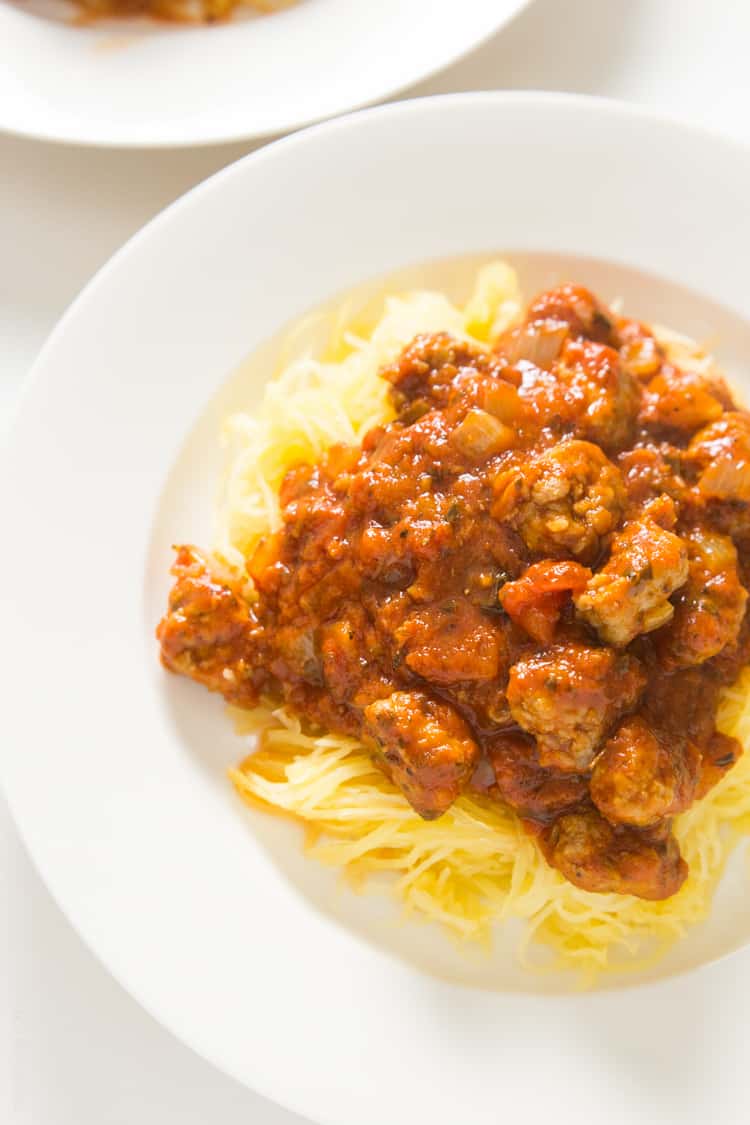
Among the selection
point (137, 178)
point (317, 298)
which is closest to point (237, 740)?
point (317, 298)

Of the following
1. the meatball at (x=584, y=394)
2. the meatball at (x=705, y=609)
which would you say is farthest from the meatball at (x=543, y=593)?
the meatball at (x=584, y=394)

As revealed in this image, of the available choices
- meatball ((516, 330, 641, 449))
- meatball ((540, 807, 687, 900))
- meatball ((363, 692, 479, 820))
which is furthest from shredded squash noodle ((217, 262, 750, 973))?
meatball ((516, 330, 641, 449))

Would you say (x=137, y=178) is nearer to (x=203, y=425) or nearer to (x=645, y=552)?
(x=203, y=425)

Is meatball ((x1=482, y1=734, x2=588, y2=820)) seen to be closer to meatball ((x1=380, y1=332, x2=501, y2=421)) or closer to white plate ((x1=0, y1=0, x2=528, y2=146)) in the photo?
meatball ((x1=380, y1=332, x2=501, y2=421))

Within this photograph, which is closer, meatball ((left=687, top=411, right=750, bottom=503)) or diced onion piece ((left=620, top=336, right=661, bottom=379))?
meatball ((left=687, top=411, right=750, bottom=503))

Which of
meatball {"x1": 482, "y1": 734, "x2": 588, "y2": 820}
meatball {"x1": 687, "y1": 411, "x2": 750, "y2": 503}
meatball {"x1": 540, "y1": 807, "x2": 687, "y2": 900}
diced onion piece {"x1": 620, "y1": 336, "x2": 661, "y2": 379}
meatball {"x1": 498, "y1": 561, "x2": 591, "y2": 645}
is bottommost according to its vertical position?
meatball {"x1": 540, "y1": 807, "x2": 687, "y2": 900}
